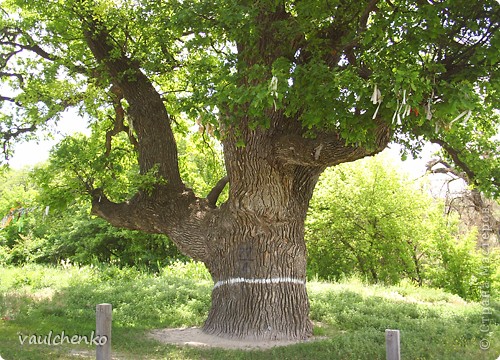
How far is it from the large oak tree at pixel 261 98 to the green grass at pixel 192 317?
57.2 inches

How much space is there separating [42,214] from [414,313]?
910 cm

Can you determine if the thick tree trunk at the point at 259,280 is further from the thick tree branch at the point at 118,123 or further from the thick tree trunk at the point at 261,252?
the thick tree branch at the point at 118,123

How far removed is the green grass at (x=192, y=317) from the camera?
305 inches

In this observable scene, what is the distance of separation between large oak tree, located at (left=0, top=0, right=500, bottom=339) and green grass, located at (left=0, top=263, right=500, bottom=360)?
1453mm

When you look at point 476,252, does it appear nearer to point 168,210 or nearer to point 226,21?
point 168,210

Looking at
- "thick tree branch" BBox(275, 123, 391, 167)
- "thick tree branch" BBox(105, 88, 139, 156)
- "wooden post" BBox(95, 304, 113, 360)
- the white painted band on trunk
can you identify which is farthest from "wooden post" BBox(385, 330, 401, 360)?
"thick tree branch" BBox(105, 88, 139, 156)

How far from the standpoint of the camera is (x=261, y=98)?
6.51 metres

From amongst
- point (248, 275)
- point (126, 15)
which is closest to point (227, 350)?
point (248, 275)

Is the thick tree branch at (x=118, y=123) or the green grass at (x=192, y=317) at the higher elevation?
the thick tree branch at (x=118, y=123)

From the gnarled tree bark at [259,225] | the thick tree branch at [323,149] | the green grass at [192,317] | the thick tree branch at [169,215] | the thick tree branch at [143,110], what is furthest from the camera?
the thick tree branch at [143,110]

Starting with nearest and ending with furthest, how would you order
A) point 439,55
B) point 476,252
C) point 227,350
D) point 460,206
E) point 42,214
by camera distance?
point 439,55
point 227,350
point 42,214
point 476,252
point 460,206

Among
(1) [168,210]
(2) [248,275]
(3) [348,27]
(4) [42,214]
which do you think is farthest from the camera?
(4) [42,214]

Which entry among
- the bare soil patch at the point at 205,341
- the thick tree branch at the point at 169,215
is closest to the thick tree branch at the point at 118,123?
the thick tree branch at the point at 169,215

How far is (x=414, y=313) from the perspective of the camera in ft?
38.0
